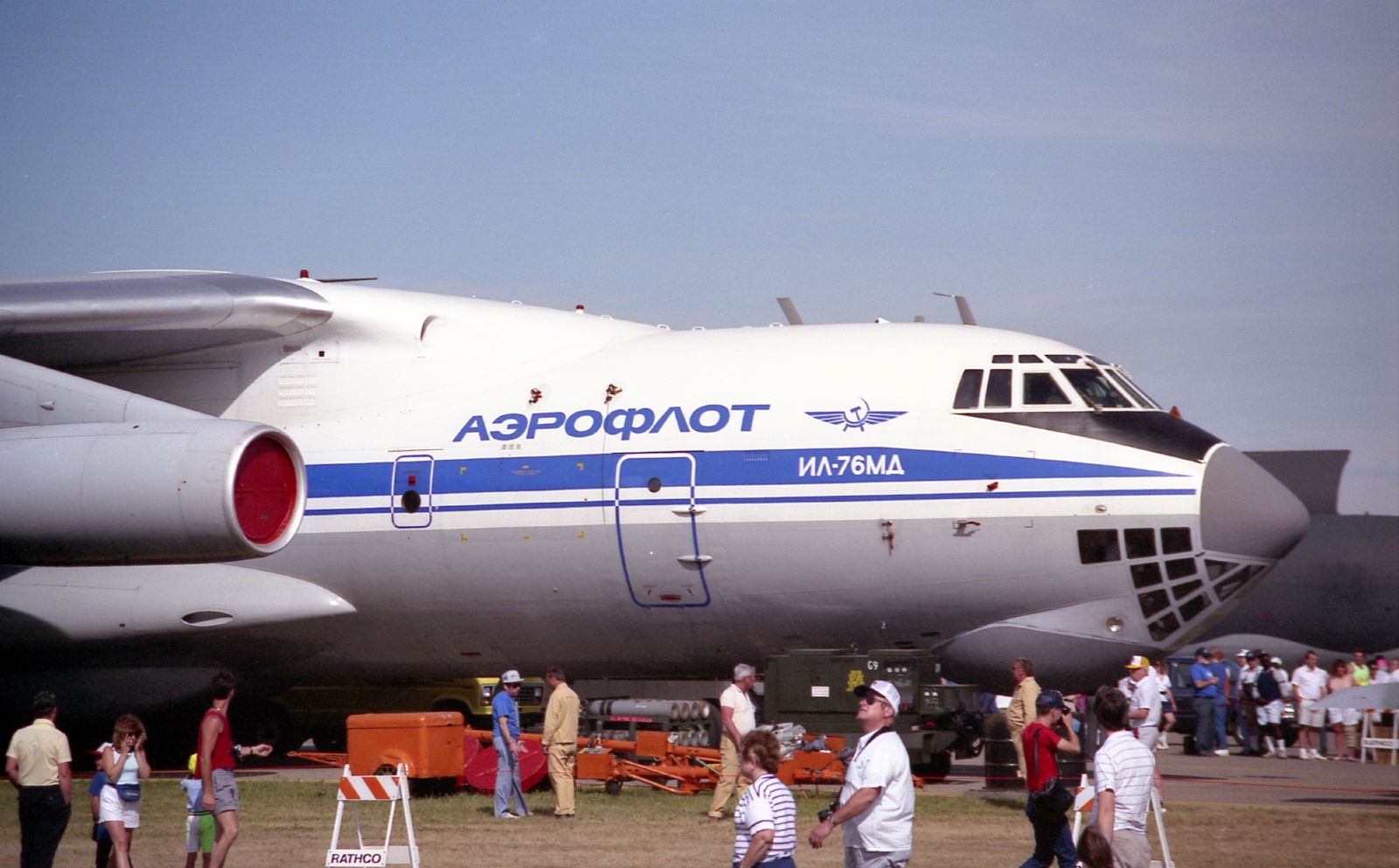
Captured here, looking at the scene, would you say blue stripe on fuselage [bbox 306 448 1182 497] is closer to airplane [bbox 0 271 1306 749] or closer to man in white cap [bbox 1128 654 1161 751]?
airplane [bbox 0 271 1306 749]

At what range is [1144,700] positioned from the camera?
45.4ft

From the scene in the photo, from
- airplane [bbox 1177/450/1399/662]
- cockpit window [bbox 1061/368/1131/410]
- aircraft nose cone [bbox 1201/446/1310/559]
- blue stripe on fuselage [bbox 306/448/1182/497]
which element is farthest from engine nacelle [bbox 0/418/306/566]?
airplane [bbox 1177/450/1399/662]

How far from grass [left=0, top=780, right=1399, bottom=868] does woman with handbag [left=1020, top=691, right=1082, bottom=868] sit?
5.31ft

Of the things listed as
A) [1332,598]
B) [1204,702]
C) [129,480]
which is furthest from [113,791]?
[1332,598]

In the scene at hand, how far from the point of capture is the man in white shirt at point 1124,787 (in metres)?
7.34

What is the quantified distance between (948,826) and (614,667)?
415 cm

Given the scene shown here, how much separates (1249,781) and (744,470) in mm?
6870

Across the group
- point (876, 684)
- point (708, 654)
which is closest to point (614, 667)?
point (708, 654)

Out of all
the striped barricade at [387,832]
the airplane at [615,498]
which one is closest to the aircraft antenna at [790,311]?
the airplane at [615,498]

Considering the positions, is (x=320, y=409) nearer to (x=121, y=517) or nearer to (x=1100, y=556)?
(x=121, y=517)

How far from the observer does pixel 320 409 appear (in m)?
15.7

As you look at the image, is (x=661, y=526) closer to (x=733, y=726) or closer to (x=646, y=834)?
(x=733, y=726)

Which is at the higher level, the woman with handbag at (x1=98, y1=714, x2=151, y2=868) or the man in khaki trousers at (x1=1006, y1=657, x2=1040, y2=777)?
the man in khaki trousers at (x1=1006, y1=657, x2=1040, y2=777)

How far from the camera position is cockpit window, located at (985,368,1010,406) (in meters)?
13.8
